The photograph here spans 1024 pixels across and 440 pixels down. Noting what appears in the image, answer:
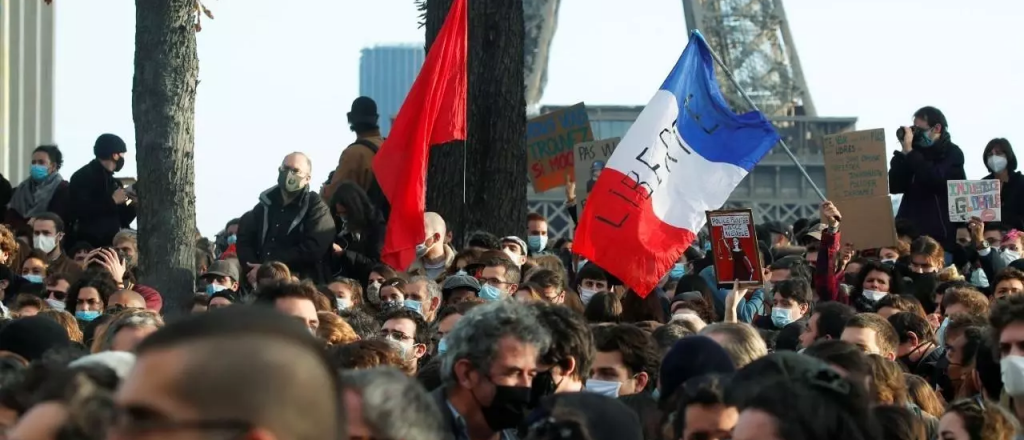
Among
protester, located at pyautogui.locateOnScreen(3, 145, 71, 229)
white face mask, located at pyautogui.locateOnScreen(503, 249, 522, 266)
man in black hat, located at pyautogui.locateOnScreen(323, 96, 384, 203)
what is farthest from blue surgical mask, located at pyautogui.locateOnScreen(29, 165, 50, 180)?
white face mask, located at pyautogui.locateOnScreen(503, 249, 522, 266)

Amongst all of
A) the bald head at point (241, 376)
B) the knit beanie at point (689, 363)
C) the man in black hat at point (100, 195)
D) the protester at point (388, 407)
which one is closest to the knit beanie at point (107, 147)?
the man in black hat at point (100, 195)

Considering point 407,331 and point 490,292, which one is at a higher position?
point 490,292

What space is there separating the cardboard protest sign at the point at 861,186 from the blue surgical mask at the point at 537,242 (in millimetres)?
2420

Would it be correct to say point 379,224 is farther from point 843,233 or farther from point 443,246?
point 843,233

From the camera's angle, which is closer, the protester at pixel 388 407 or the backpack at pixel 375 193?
the protester at pixel 388 407

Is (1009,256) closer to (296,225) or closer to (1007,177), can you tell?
(1007,177)

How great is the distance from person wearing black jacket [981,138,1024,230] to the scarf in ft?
23.6

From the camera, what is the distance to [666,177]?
1011 centimetres

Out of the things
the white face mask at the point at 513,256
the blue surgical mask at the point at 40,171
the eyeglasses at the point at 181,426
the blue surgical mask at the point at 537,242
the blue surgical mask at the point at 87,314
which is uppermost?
the blue surgical mask at the point at 40,171

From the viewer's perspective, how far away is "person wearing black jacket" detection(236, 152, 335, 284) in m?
11.3

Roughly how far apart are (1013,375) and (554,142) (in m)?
11.1

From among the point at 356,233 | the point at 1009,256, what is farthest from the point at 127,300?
the point at 1009,256

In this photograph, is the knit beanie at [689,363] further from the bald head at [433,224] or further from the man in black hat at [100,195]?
the man in black hat at [100,195]

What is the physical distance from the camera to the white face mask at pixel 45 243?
12.7 meters
